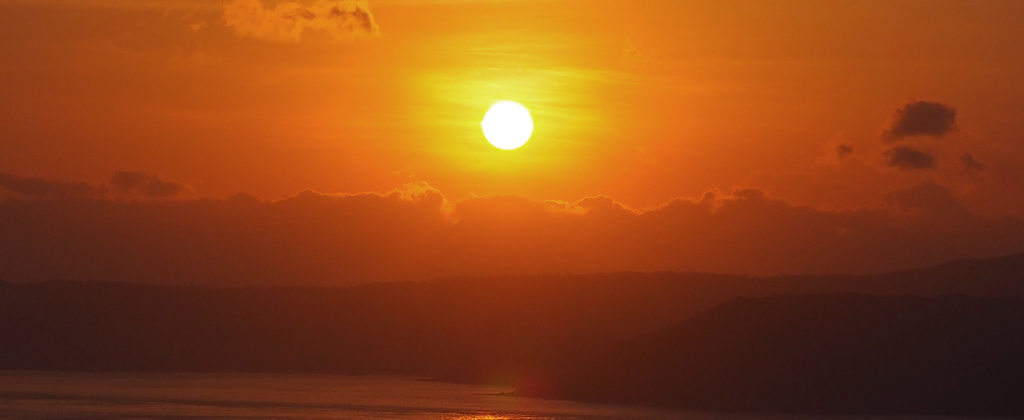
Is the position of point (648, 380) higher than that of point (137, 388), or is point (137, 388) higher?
point (137, 388)

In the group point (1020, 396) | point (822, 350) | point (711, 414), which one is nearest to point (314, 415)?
point (711, 414)

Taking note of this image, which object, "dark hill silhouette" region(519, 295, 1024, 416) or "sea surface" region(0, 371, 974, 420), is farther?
"dark hill silhouette" region(519, 295, 1024, 416)

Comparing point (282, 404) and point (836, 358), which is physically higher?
point (282, 404)

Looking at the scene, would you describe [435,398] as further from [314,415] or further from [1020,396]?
[1020,396]

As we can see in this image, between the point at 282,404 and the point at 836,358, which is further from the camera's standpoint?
the point at 282,404
